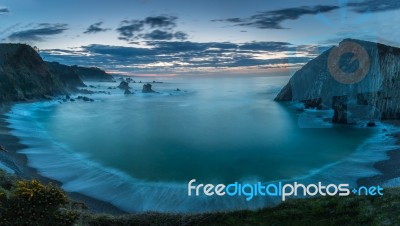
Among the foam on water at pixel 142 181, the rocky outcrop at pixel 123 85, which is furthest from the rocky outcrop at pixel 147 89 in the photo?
the foam on water at pixel 142 181

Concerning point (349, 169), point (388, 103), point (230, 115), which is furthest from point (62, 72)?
point (349, 169)

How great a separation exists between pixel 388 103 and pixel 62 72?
10412 cm

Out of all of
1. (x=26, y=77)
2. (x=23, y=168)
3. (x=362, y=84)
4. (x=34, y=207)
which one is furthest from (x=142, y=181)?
(x=26, y=77)

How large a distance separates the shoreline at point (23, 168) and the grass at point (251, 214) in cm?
579

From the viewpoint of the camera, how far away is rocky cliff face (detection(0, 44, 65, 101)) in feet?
275

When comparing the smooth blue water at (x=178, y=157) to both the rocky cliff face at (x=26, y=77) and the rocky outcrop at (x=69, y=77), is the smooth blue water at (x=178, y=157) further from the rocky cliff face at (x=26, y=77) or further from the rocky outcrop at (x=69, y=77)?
the rocky outcrop at (x=69, y=77)

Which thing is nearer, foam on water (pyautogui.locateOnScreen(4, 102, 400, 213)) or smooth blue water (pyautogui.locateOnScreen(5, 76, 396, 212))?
foam on water (pyautogui.locateOnScreen(4, 102, 400, 213))

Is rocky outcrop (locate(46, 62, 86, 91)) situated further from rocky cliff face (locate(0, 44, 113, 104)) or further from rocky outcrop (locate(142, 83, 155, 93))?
rocky outcrop (locate(142, 83, 155, 93))

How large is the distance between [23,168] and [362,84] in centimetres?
5665

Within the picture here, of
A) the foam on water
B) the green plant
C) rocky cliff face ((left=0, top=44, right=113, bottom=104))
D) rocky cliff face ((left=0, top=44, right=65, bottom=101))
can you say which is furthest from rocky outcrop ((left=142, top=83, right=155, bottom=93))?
the green plant

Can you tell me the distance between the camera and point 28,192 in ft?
48.0

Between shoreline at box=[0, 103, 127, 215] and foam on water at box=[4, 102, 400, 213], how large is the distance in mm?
522

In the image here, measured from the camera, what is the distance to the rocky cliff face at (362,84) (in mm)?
53719

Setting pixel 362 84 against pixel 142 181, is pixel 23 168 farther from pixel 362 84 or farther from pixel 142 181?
pixel 362 84
